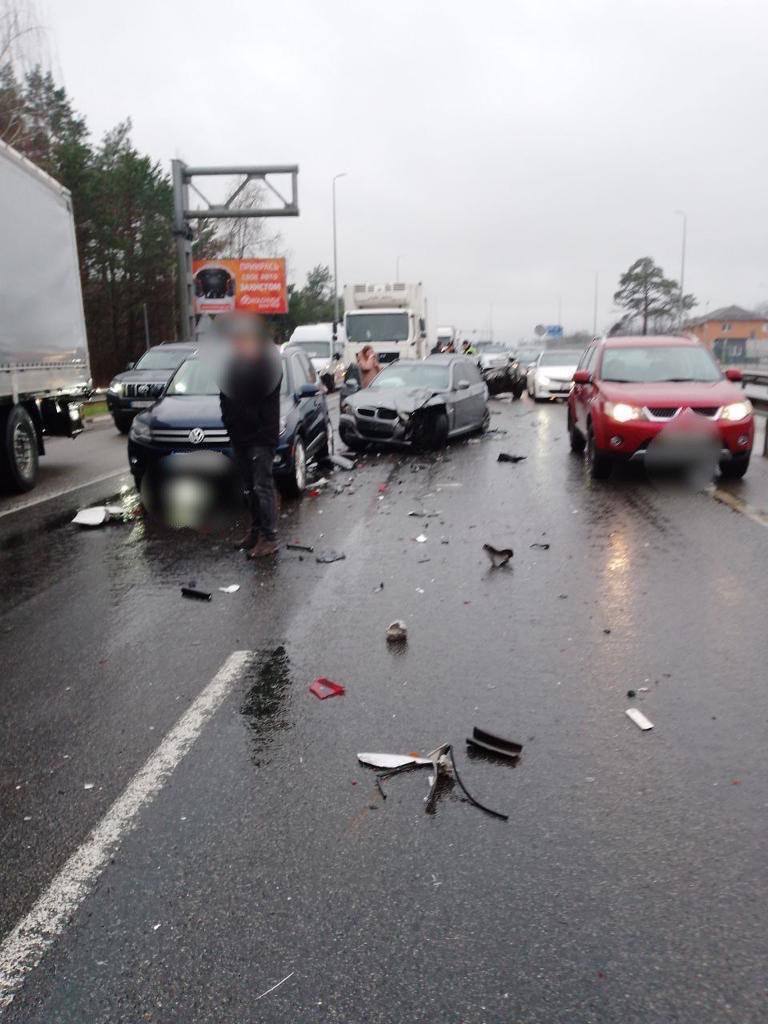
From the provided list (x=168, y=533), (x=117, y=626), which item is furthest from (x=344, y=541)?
(x=117, y=626)

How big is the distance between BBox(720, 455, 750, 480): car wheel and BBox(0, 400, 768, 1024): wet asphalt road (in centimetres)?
399

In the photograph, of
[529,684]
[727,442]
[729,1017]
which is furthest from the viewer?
[727,442]

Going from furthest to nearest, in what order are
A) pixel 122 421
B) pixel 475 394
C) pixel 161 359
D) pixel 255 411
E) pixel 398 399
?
1. pixel 161 359
2. pixel 122 421
3. pixel 475 394
4. pixel 398 399
5. pixel 255 411

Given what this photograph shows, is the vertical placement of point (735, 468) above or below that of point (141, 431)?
below

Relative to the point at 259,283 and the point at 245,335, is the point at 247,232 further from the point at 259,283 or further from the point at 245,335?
the point at 245,335

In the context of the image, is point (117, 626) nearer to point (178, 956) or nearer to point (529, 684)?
point (529, 684)

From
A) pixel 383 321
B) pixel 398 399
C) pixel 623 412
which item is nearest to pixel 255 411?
pixel 623 412

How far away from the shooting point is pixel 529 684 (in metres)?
4.64

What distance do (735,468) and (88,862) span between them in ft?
32.5

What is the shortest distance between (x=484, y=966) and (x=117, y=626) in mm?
3891

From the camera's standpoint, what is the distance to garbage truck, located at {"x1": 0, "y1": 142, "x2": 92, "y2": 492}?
10594 millimetres

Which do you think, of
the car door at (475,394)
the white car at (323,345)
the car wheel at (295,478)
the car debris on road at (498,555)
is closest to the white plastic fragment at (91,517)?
the car wheel at (295,478)

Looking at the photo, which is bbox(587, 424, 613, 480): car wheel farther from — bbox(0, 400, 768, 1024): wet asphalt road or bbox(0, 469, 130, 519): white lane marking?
bbox(0, 469, 130, 519): white lane marking

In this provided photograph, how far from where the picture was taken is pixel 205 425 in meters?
9.98
